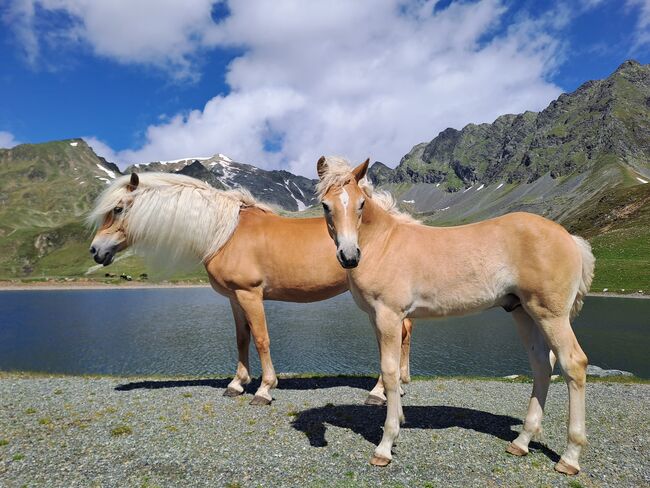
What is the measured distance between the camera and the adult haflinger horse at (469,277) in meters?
5.90

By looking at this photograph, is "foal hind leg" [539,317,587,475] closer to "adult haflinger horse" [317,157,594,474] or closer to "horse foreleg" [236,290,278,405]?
"adult haflinger horse" [317,157,594,474]

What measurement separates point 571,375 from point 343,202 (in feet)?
13.8

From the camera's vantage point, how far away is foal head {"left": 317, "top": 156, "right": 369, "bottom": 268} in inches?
208

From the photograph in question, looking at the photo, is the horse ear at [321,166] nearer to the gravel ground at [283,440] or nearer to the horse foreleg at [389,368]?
the horse foreleg at [389,368]

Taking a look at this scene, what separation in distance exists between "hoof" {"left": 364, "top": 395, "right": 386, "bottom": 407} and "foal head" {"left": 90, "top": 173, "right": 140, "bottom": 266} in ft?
22.5

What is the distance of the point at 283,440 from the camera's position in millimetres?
6828

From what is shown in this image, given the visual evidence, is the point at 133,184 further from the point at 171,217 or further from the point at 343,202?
the point at 343,202

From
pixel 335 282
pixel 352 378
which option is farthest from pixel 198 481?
pixel 352 378

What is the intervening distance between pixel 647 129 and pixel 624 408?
249m

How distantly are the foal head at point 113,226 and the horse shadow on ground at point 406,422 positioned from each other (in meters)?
5.74

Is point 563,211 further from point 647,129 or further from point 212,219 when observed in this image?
point 212,219

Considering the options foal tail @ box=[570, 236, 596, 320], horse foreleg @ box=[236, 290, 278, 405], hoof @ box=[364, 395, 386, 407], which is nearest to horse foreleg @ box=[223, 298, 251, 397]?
horse foreleg @ box=[236, 290, 278, 405]

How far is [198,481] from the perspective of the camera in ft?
18.1

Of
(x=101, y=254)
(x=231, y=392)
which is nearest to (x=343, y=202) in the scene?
(x=231, y=392)
